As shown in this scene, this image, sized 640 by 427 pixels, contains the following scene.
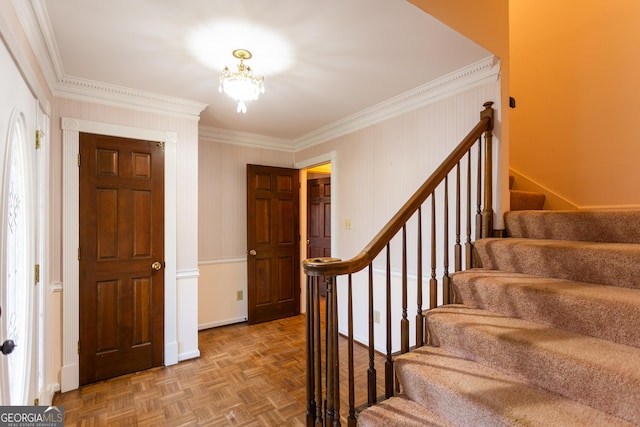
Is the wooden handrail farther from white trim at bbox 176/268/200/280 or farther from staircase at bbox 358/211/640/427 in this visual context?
white trim at bbox 176/268/200/280

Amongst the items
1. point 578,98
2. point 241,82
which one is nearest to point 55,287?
point 241,82

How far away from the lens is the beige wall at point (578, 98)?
217 cm

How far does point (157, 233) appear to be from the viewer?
8.90 feet

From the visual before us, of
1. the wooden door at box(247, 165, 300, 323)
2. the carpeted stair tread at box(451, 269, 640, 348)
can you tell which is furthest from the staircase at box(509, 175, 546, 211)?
the wooden door at box(247, 165, 300, 323)

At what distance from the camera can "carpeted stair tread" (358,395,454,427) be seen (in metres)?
1.18

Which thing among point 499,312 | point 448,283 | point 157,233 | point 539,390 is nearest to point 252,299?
point 157,233

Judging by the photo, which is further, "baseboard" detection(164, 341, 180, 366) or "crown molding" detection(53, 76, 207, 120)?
"baseboard" detection(164, 341, 180, 366)

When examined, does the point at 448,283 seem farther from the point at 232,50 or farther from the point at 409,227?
the point at 232,50

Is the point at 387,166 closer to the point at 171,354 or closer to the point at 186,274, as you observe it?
the point at 186,274

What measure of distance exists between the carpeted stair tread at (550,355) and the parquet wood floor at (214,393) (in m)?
1.06

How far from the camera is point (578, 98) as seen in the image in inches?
94.6

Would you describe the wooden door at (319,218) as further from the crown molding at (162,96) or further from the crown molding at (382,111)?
the crown molding at (162,96)

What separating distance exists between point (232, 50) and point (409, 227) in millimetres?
1946

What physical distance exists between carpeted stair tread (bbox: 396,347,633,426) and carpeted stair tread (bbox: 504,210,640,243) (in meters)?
1.05
